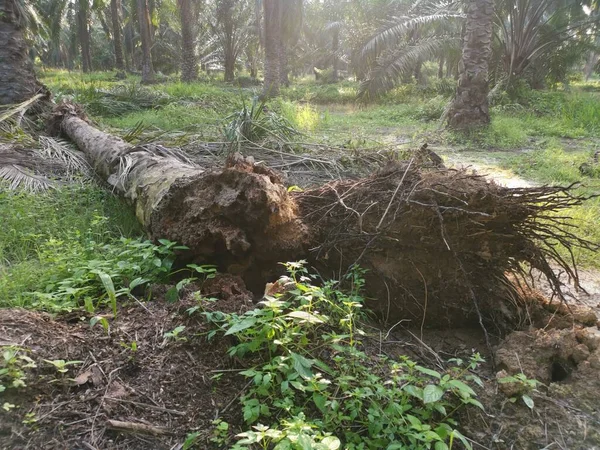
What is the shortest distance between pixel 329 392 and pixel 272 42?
1326 cm

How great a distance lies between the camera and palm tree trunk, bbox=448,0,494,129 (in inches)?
323

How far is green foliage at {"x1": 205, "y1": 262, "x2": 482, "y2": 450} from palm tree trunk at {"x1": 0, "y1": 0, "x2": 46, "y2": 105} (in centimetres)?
627

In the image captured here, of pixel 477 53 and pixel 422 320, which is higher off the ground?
pixel 477 53

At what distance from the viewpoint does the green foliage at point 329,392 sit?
1540 millimetres

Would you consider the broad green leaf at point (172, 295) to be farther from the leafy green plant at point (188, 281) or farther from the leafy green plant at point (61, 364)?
the leafy green plant at point (61, 364)

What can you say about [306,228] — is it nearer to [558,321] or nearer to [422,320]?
[422,320]

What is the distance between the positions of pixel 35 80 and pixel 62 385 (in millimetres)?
6701

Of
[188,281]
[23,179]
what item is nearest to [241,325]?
[188,281]

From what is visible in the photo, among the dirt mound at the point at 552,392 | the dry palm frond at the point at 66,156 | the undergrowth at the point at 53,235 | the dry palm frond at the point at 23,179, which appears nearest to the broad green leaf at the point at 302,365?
the dirt mound at the point at 552,392

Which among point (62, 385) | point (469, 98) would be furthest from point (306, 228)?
point (469, 98)

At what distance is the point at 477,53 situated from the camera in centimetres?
829

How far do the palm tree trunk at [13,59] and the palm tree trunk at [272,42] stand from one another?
7273mm

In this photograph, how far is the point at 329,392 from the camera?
1738mm

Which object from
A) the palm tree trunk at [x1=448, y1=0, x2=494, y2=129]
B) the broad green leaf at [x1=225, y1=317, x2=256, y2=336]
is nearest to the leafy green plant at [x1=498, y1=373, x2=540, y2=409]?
the broad green leaf at [x1=225, y1=317, x2=256, y2=336]
